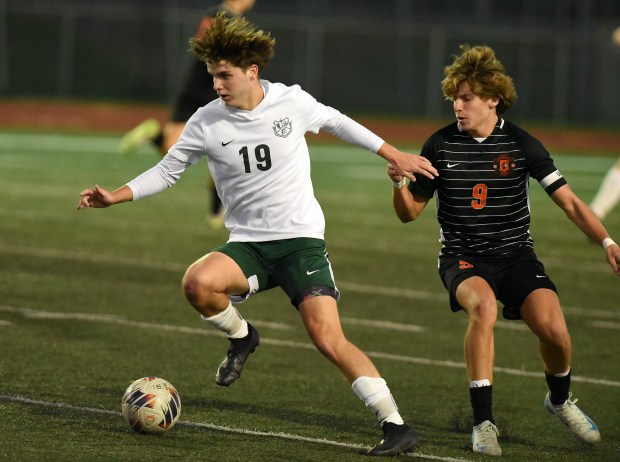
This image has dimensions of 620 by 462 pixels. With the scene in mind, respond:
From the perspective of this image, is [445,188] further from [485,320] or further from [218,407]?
[218,407]

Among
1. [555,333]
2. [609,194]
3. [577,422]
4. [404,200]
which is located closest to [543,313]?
[555,333]

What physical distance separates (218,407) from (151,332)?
2235 mm

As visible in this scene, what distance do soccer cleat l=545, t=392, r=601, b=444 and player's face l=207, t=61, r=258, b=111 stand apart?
7.16 feet

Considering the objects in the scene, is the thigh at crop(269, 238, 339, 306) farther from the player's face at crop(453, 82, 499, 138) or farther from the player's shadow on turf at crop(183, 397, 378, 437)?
the player's face at crop(453, 82, 499, 138)

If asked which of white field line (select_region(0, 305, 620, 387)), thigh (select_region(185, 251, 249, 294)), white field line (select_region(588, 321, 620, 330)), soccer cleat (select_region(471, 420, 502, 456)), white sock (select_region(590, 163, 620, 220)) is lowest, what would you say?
white sock (select_region(590, 163, 620, 220))

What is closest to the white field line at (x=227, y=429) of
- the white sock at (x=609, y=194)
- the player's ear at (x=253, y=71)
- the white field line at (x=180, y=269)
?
the player's ear at (x=253, y=71)

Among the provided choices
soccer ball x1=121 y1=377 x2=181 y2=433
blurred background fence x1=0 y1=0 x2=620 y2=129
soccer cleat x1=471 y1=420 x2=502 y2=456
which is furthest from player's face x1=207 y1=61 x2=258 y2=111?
blurred background fence x1=0 y1=0 x2=620 y2=129

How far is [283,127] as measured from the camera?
6.79 metres

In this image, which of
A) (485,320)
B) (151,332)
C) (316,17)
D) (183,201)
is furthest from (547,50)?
(485,320)

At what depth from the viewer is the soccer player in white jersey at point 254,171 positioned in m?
6.63

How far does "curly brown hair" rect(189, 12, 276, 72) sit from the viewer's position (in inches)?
260

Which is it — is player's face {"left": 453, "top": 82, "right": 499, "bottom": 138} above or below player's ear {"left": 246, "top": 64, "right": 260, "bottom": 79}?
below

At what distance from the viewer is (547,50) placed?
35.0 metres

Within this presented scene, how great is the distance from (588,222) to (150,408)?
2323mm
